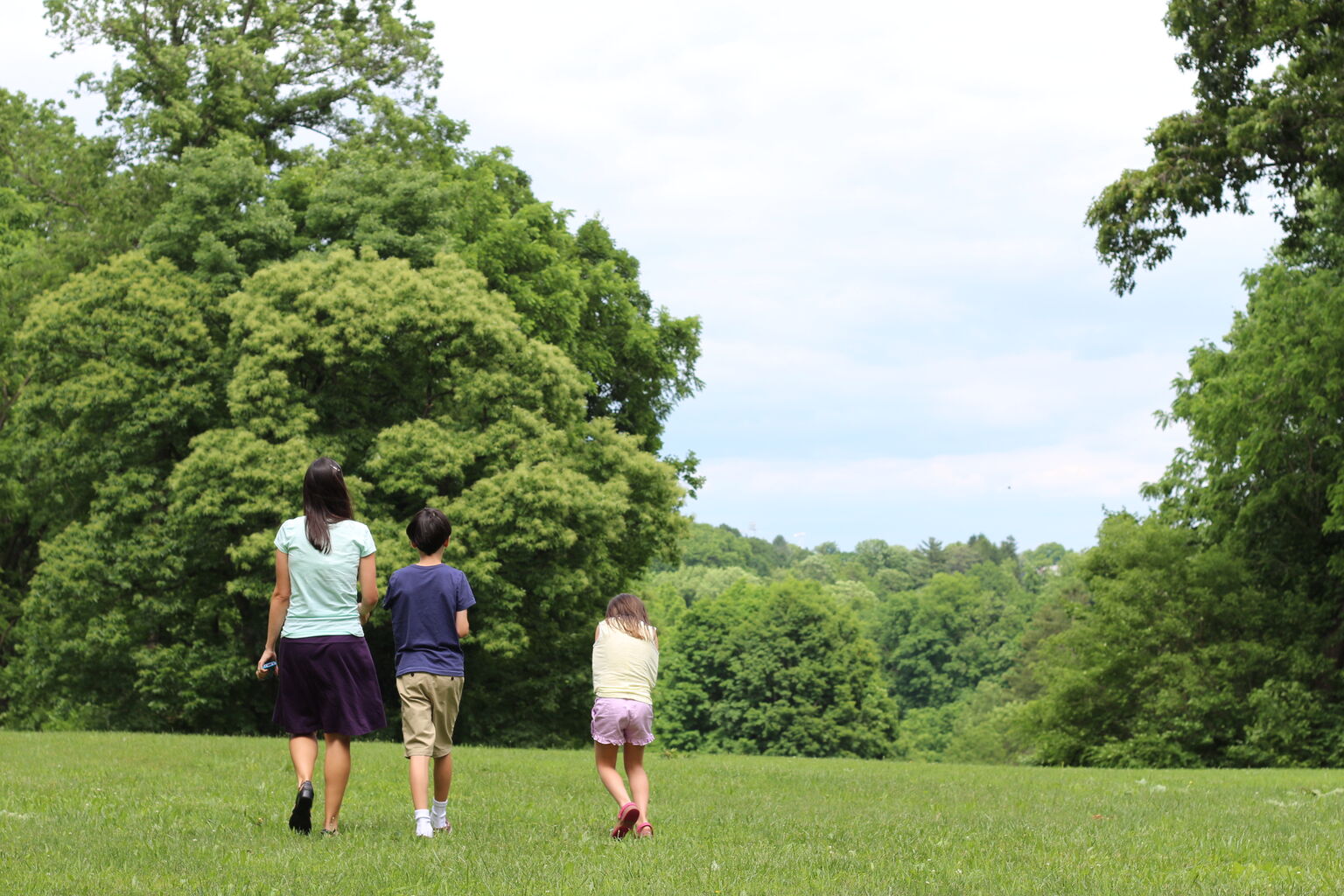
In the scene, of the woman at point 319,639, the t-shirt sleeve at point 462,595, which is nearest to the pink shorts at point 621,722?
the t-shirt sleeve at point 462,595

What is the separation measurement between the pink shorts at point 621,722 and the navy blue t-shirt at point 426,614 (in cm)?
109

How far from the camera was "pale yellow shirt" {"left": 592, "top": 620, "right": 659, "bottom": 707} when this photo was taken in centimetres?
905

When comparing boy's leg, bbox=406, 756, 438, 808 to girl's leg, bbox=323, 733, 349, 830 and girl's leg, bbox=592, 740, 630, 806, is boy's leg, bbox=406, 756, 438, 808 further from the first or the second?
girl's leg, bbox=592, 740, 630, 806

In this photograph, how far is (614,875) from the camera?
6.63m

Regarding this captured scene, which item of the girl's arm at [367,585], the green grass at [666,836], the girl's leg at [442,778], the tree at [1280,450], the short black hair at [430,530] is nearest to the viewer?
the green grass at [666,836]

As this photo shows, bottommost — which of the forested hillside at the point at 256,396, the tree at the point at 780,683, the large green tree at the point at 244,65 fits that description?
the tree at the point at 780,683

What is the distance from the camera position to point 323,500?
26.9 feet

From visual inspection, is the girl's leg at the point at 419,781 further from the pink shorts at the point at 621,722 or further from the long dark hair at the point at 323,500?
the long dark hair at the point at 323,500

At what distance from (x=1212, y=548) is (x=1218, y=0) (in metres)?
18.4

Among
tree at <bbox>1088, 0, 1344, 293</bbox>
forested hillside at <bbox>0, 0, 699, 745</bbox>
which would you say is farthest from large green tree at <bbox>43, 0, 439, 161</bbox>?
tree at <bbox>1088, 0, 1344, 293</bbox>

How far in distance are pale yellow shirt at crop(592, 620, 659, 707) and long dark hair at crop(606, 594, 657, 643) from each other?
2 centimetres

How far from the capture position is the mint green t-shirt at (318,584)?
8078 millimetres

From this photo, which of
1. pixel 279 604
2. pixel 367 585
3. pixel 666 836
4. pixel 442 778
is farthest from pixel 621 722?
pixel 279 604

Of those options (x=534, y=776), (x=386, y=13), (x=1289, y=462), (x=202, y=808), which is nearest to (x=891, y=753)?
(x=1289, y=462)
